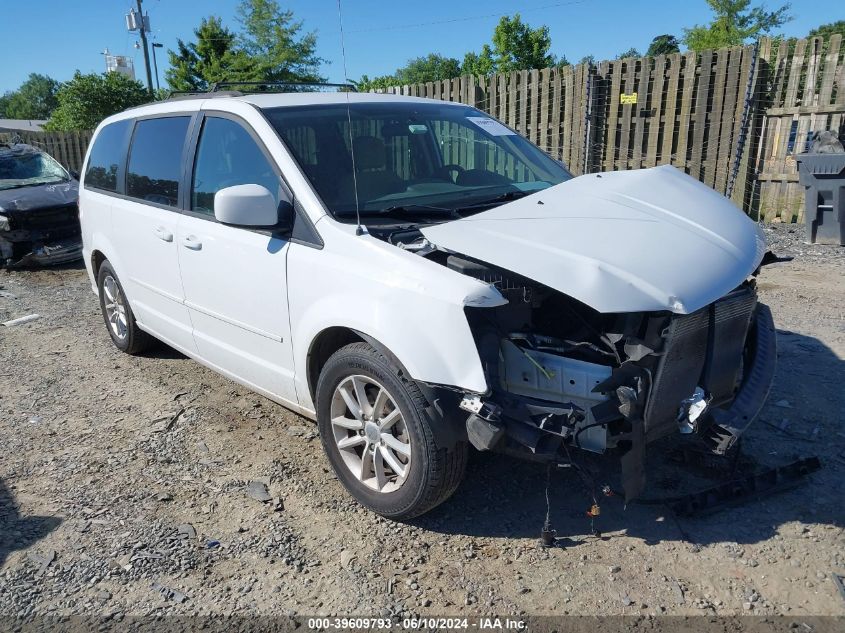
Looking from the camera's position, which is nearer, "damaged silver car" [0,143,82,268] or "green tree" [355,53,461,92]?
"damaged silver car" [0,143,82,268]

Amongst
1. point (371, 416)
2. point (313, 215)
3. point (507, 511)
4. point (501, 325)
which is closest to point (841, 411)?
point (507, 511)

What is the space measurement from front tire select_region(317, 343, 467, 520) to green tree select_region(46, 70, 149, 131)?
3542 cm

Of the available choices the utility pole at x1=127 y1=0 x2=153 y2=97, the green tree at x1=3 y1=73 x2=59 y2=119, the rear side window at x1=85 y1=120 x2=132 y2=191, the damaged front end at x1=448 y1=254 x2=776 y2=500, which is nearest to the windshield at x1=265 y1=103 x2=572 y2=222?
the damaged front end at x1=448 y1=254 x2=776 y2=500

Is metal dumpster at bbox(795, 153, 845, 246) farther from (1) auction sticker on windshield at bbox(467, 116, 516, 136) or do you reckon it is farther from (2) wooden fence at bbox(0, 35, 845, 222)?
(1) auction sticker on windshield at bbox(467, 116, 516, 136)

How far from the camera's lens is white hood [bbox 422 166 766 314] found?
8.48 feet

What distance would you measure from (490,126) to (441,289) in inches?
88.9

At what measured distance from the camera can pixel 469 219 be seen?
3.16 metres

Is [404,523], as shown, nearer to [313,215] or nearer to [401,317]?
[401,317]

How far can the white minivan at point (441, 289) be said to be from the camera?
2.69 metres

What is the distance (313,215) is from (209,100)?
1.48 meters

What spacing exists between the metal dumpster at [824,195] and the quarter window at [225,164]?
7.46 metres

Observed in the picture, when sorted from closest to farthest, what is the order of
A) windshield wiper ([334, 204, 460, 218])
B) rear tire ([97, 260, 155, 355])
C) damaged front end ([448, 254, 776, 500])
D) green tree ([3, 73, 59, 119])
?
damaged front end ([448, 254, 776, 500]) < windshield wiper ([334, 204, 460, 218]) < rear tire ([97, 260, 155, 355]) < green tree ([3, 73, 59, 119])

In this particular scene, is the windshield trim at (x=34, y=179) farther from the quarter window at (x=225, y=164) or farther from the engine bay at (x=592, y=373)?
the engine bay at (x=592, y=373)

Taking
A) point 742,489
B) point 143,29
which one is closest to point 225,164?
point 742,489
